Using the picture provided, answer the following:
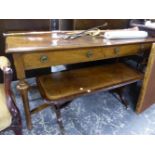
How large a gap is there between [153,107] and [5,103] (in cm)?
148

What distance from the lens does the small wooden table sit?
1.06 m

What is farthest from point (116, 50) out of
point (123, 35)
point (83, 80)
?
point (83, 80)

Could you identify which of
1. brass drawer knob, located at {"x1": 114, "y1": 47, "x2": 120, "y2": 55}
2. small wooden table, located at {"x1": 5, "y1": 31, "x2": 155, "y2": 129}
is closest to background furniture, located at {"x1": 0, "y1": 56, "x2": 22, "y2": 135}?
small wooden table, located at {"x1": 5, "y1": 31, "x2": 155, "y2": 129}

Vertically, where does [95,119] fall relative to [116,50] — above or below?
below

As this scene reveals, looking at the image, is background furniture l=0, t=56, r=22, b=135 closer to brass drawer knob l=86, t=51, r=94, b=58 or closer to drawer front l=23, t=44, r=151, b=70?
drawer front l=23, t=44, r=151, b=70

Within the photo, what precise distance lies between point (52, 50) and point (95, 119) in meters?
0.81

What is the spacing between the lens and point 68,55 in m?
1.17

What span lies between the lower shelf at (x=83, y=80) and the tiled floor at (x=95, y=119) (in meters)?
0.36

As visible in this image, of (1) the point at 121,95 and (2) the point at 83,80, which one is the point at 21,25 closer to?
(2) the point at 83,80

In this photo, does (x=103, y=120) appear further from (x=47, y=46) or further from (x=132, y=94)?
(x=47, y=46)

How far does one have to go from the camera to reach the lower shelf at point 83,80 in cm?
125

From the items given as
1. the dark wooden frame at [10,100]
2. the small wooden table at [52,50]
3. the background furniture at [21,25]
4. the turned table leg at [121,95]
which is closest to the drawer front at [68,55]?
the small wooden table at [52,50]

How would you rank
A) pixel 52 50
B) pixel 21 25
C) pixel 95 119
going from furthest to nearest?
pixel 21 25 → pixel 95 119 → pixel 52 50
